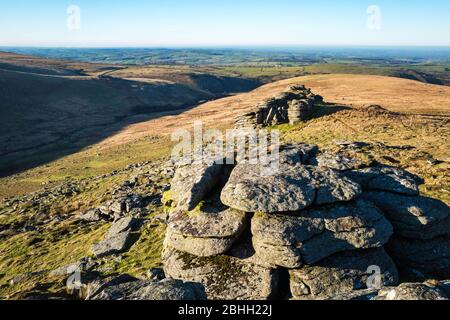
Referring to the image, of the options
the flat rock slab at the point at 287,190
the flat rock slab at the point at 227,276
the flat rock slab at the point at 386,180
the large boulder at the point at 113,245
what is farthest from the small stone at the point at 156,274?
the flat rock slab at the point at 386,180

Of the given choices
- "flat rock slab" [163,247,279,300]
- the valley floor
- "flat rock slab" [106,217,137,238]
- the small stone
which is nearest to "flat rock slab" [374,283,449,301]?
"flat rock slab" [163,247,279,300]

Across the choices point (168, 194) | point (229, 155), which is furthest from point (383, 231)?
point (168, 194)

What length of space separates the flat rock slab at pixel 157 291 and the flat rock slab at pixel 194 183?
21.0ft

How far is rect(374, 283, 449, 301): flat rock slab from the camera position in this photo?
1045 cm

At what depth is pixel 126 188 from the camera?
40406 mm

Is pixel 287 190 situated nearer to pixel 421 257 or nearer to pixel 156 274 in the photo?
pixel 421 257

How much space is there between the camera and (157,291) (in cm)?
1167

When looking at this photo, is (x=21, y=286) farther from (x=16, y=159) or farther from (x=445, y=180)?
(x=16, y=159)

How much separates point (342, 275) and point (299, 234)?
8.24 ft

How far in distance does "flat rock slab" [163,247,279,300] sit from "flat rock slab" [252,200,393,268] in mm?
886

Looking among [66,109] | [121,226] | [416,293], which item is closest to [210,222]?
[416,293]

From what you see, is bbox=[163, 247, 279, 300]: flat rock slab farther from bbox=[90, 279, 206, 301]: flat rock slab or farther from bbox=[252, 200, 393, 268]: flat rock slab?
bbox=[90, 279, 206, 301]: flat rock slab

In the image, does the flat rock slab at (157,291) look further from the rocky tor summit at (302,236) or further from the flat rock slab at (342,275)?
the flat rock slab at (342,275)
